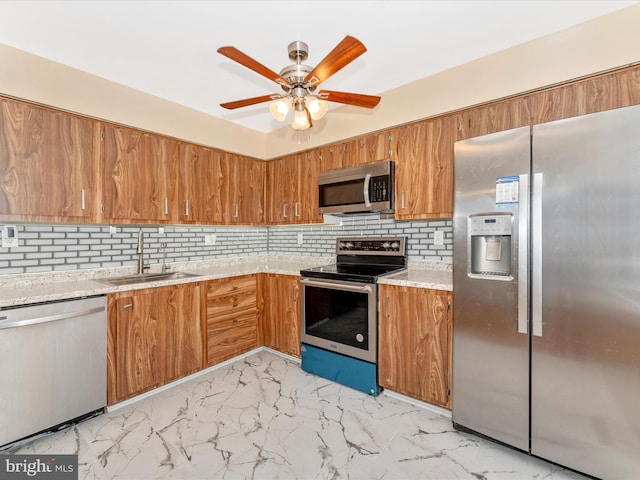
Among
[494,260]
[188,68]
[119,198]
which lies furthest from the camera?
[119,198]

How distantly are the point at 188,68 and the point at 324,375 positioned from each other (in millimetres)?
2667

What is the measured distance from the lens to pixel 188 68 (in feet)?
7.14

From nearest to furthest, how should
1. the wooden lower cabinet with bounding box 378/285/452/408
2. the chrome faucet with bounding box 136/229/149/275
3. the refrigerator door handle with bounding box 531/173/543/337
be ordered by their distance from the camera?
the refrigerator door handle with bounding box 531/173/543/337
the wooden lower cabinet with bounding box 378/285/452/408
the chrome faucet with bounding box 136/229/149/275

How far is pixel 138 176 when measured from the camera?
2504 millimetres

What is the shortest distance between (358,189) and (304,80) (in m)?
1.21

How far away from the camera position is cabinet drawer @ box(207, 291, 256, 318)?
8.98 ft

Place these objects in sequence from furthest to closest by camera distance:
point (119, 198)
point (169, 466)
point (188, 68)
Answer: point (119, 198) < point (188, 68) < point (169, 466)

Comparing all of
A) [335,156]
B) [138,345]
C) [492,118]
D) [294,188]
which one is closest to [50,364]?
[138,345]

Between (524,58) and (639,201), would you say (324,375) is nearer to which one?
(639,201)

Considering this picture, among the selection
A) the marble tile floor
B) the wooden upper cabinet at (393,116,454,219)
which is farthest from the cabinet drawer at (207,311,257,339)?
the wooden upper cabinet at (393,116,454,219)

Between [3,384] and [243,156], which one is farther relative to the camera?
[243,156]

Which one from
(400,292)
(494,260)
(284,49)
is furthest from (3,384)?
(494,260)

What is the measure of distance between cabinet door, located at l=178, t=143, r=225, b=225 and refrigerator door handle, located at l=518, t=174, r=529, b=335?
2612 millimetres

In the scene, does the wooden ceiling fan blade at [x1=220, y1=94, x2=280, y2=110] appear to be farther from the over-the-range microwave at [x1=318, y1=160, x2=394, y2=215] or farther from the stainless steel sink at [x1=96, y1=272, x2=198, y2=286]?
the stainless steel sink at [x1=96, y1=272, x2=198, y2=286]
